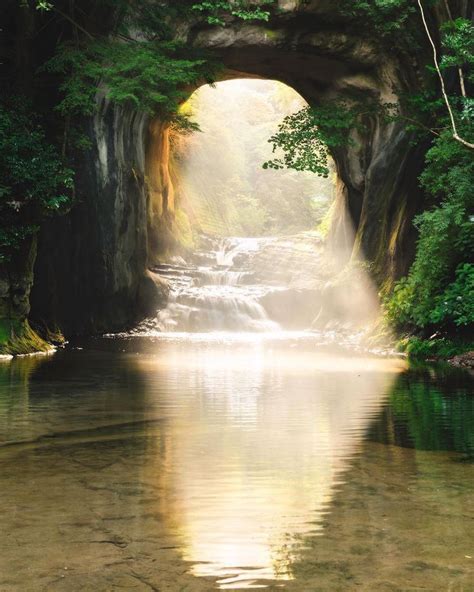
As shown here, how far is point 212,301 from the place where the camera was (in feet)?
97.6

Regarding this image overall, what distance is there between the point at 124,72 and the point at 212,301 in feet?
51.4

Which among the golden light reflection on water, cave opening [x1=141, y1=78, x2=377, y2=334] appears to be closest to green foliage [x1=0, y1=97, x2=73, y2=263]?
the golden light reflection on water

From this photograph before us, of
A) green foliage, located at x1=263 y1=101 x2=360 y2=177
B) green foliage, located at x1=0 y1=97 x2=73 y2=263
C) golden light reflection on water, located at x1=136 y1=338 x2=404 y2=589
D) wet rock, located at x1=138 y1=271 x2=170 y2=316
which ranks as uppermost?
green foliage, located at x1=263 y1=101 x2=360 y2=177

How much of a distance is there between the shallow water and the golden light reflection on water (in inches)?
0.6

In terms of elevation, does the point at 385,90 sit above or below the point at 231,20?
below

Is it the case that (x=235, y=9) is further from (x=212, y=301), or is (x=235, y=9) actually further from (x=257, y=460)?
(x=257, y=460)

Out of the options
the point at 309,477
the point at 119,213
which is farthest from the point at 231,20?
the point at 309,477

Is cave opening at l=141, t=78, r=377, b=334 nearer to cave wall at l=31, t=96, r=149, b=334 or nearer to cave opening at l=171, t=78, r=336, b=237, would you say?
cave opening at l=171, t=78, r=336, b=237

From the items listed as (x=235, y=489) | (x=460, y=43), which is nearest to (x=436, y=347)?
(x=460, y=43)

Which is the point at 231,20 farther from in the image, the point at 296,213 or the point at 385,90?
the point at 296,213

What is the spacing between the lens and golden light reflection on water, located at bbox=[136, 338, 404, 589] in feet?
10.4

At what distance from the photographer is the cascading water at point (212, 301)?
28.8 m

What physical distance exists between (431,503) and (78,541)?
6.08ft

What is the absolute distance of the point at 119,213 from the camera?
24.7 meters
